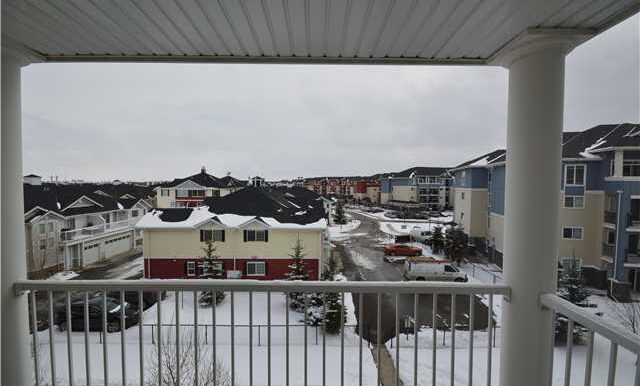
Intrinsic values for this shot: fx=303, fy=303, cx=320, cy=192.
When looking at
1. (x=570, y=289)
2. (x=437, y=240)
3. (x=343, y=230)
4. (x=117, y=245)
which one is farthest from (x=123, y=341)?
(x=437, y=240)

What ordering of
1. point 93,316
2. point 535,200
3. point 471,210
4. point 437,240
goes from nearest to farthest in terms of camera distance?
point 535,200 → point 93,316 → point 471,210 → point 437,240

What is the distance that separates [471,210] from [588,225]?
86 cm

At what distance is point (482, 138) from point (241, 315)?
8.98ft

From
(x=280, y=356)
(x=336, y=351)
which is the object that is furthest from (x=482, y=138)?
(x=280, y=356)

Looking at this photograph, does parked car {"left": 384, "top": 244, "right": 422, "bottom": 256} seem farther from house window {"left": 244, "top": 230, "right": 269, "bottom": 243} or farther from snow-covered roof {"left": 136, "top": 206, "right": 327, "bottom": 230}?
house window {"left": 244, "top": 230, "right": 269, "bottom": 243}

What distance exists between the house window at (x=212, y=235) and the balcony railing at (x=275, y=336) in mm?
965

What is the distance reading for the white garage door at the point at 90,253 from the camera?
241cm

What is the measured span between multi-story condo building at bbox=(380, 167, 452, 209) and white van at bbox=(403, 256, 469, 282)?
583 millimetres

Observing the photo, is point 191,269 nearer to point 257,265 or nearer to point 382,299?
point 257,265

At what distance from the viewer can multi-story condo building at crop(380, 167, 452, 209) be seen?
3142 millimetres

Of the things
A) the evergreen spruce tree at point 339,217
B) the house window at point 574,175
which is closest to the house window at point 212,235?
the evergreen spruce tree at point 339,217

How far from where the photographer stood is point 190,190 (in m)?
2.96

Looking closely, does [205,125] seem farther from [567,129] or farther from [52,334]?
[567,129]

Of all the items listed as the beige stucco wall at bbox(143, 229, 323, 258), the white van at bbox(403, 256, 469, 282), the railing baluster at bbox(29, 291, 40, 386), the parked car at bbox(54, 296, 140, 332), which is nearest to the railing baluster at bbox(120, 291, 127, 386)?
the parked car at bbox(54, 296, 140, 332)
